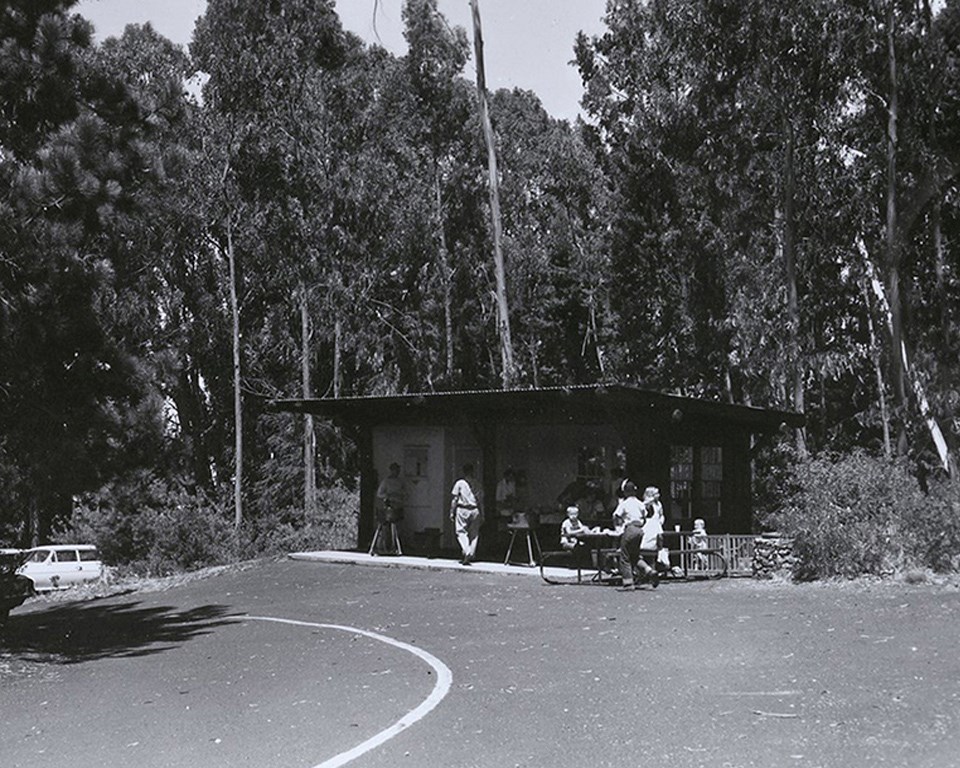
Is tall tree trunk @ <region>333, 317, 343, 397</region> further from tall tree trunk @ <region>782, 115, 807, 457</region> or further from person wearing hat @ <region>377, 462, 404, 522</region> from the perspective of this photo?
person wearing hat @ <region>377, 462, 404, 522</region>

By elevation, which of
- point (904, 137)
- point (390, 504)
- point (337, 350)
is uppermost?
point (904, 137)

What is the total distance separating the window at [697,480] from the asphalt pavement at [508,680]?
609 cm

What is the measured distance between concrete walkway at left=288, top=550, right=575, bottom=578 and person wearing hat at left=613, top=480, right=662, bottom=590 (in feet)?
5.72

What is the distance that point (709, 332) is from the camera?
37312 mm

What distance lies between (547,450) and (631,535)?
24.5 feet

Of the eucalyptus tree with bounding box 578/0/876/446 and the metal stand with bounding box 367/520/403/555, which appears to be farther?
the eucalyptus tree with bounding box 578/0/876/446

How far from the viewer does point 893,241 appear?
26906 mm

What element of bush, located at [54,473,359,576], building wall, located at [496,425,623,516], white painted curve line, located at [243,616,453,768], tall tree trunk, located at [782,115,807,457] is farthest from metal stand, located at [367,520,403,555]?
tall tree trunk, located at [782,115,807,457]

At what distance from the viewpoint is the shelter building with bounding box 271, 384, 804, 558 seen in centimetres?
1988

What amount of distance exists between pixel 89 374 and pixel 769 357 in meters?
23.1

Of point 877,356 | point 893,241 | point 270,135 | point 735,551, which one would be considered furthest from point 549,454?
point 877,356

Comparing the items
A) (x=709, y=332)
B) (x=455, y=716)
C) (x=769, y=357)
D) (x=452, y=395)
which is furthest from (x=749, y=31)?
(x=455, y=716)

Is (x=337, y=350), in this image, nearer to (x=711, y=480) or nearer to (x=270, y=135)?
(x=270, y=135)

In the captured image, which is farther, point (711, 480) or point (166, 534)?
point (166, 534)
